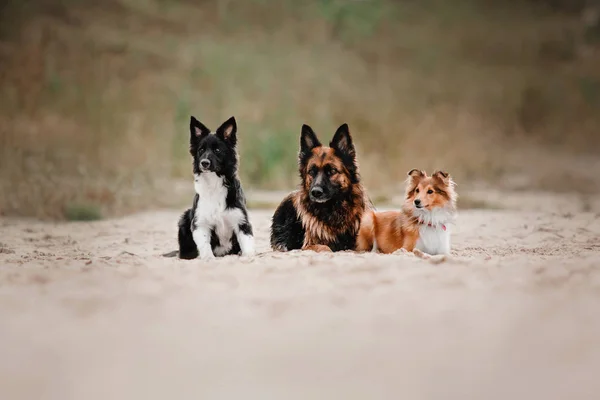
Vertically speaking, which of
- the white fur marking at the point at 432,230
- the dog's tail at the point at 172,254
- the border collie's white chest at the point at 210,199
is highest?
the border collie's white chest at the point at 210,199

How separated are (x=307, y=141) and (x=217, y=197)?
78 centimetres

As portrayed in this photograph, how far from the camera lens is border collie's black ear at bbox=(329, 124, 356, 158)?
204 inches

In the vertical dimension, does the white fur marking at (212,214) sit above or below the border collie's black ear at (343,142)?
below

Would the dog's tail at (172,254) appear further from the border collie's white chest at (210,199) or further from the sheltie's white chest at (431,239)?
the sheltie's white chest at (431,239)

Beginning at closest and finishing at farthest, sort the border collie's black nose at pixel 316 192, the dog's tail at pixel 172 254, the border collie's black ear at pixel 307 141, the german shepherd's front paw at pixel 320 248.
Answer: the border collie's black nose at pixel 316 192
the german shepherd's front paw at pixel 320 248
the border collie's black ear at pixel 307 141
the dog's tail at pixel 172 254

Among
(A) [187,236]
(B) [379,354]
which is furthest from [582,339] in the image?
(A) [187,236]

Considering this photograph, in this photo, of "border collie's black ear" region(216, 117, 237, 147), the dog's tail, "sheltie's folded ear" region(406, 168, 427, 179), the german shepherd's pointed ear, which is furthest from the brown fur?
the dog's tail

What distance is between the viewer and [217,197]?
201 inches

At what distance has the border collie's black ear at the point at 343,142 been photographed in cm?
519

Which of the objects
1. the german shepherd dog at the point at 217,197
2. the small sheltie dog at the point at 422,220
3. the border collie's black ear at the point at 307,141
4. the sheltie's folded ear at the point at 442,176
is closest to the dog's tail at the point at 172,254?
the german shepherd dog at the point at 217,197

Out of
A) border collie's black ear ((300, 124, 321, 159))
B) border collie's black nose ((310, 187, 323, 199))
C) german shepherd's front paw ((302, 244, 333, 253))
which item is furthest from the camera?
border collie's black ear ((300, 124, 321, 159))

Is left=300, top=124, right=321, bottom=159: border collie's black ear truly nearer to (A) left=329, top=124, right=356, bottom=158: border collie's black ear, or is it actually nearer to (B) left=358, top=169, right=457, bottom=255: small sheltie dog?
(A) left=329, top=124, right=356, bottom=158: border collie's black ear

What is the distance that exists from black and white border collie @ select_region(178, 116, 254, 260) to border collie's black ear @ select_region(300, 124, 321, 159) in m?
0.49

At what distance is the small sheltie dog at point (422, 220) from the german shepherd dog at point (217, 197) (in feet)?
3.02
